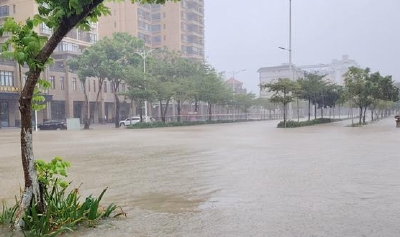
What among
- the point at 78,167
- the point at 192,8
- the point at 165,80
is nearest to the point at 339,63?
the point at 192,8

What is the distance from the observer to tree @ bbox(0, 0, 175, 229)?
16.1 feet

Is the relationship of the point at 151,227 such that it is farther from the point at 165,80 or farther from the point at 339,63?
the point at 339,63

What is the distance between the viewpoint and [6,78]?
4862cm

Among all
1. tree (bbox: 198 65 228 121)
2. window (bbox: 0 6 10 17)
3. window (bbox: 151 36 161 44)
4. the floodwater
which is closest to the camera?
the floodwater

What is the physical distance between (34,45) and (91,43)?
65.4m

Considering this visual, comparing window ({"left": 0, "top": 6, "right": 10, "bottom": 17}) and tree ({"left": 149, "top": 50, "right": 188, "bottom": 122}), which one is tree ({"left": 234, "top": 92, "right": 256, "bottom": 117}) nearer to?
tree ({"left": 149, "top": 50, "right": 188, "bottom": 122})

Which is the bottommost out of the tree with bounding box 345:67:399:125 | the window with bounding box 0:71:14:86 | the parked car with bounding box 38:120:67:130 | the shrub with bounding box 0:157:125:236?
the parked car with bounding box 38:120:67:130

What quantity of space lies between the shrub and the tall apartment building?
79.5 meters

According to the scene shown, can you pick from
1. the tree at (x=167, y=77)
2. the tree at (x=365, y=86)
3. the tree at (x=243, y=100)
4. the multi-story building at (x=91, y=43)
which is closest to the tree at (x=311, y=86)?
the tree at (x=365, y=86)

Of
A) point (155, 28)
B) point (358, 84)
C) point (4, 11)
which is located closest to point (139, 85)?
point (358, 84)

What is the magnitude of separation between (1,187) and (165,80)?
137 feet

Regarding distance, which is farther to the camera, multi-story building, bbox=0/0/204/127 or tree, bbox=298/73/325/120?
multi-story building, bbox=0/0/204/127

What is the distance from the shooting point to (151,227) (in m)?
5.60

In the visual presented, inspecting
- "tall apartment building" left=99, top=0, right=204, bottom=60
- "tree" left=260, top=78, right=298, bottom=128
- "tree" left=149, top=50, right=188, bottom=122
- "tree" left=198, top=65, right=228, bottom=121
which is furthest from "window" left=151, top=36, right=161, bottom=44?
"tree" left=260, top=78, right=298, bottom=128
